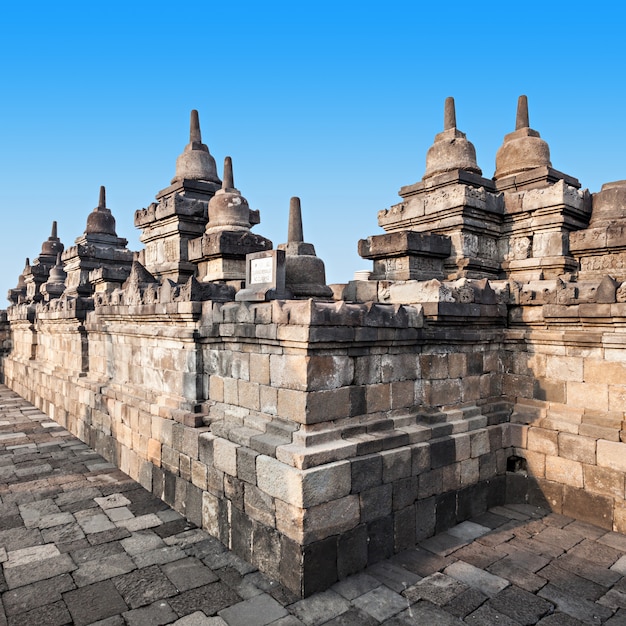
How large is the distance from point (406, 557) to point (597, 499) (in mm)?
2169

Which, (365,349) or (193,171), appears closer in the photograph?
(365,349)

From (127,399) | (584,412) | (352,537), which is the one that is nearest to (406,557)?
(352,537)

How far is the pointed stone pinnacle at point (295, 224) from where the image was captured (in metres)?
5.90

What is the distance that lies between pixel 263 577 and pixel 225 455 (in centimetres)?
106

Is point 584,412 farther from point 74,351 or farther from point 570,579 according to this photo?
point 74,351

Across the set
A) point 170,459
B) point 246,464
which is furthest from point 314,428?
point 170,459

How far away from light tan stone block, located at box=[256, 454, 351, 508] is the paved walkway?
0.72 meters

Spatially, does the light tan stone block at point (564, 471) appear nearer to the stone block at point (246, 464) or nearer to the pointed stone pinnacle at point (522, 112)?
the stone block at point (246, 464)

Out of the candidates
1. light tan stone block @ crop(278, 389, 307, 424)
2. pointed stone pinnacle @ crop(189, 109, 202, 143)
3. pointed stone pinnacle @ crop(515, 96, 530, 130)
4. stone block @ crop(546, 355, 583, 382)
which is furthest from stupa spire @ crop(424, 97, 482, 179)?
light tan stone block @ crop(278, 389, 307, 424)

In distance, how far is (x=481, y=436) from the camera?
5.38m

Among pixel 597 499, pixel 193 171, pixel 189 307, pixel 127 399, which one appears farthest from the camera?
pixel 193 171

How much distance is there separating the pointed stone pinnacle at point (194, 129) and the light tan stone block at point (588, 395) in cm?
795

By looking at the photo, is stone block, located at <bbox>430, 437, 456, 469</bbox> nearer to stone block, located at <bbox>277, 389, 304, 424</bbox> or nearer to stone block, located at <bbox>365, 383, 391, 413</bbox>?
stone block, located at <bbox>365, 383, 391, 413</bbox>

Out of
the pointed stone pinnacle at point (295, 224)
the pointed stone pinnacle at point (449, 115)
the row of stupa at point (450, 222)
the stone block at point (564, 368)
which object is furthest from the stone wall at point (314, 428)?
the pointed stone pinnacle at point (449, 115)
